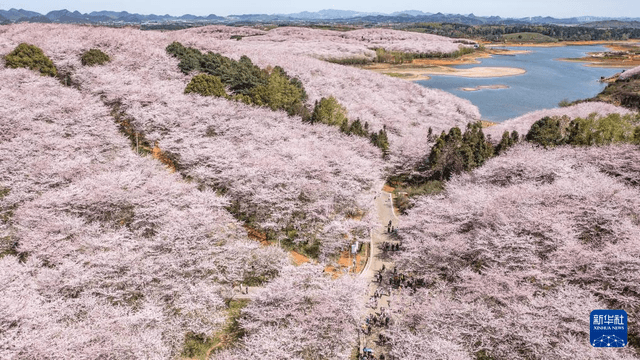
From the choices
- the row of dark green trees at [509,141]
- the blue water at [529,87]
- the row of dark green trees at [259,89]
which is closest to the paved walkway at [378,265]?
the row of dark green trees at [509,141]

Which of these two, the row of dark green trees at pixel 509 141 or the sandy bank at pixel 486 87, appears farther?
the sandy bank at pixel 486 87

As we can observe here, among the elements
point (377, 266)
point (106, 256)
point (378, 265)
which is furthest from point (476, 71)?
point (106, 256)

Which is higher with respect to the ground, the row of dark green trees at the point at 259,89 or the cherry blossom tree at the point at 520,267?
the row of dark green trees at the point at 259,89

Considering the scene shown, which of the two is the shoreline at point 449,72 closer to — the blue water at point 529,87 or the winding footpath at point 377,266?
the blue water at point 529,87

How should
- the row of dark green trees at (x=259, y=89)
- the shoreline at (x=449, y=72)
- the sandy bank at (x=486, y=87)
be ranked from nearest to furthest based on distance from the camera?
1. the row of dark green trees at (x=259, y=89)
2. the sandy bank at (x=486, y=87)
3. the shoreline at (x=449, y=72)

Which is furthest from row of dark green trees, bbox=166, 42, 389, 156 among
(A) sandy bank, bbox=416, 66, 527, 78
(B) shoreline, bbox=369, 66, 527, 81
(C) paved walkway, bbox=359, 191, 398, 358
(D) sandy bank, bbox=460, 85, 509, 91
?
(A) sandy bank, bbox=416, 66, 527, 78

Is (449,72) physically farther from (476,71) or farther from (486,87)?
(486,87)

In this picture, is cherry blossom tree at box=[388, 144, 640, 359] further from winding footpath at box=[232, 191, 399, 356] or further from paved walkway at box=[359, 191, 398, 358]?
winding footpath at box=[232, 191, 399, 356]

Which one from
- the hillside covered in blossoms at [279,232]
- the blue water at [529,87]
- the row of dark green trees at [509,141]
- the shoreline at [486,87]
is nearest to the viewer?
the hillside covered in blossoms at [279,232]
